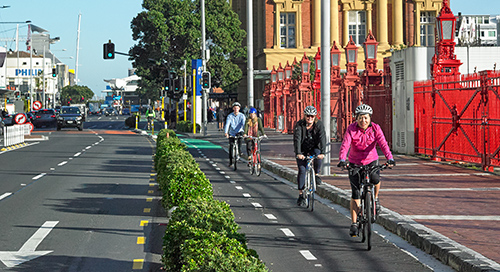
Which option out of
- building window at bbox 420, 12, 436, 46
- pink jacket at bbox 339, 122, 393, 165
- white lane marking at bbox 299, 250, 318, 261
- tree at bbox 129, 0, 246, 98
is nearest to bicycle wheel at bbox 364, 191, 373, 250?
pink jacket at bbox 339, 122, 393, 165

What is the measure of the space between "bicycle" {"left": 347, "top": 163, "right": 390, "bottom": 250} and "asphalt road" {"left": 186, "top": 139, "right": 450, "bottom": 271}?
0.22 m

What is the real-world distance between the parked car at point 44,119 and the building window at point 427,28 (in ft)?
109

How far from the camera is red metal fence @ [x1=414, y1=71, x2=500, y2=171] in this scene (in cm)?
1877

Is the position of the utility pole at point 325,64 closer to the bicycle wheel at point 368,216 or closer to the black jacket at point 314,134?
the black jacket at point 314,134

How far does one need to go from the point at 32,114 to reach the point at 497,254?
58638 mm

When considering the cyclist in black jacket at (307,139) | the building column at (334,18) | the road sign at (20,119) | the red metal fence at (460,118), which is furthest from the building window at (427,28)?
the cyclist in black jacket at (307,139)

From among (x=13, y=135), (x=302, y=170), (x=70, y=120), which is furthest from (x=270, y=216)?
(x=70, y=120)

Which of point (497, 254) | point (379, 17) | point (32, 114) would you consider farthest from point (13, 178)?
point (379, 17)

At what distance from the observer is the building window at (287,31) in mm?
71625

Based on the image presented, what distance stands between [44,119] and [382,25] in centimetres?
3068

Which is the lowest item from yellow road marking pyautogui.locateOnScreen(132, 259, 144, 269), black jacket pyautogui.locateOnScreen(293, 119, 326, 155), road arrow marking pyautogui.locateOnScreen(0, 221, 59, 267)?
yellow road marking pyautogui.locateOnScreen(132, 259, 144, 269)

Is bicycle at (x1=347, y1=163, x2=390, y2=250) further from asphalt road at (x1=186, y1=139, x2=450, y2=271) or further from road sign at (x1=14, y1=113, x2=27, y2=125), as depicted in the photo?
road sign at (x1=14, y1=113, x2=27, y2=125)

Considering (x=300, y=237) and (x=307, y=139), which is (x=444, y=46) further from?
(x=300, y=237)

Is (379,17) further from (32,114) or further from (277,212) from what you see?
(277,212)
